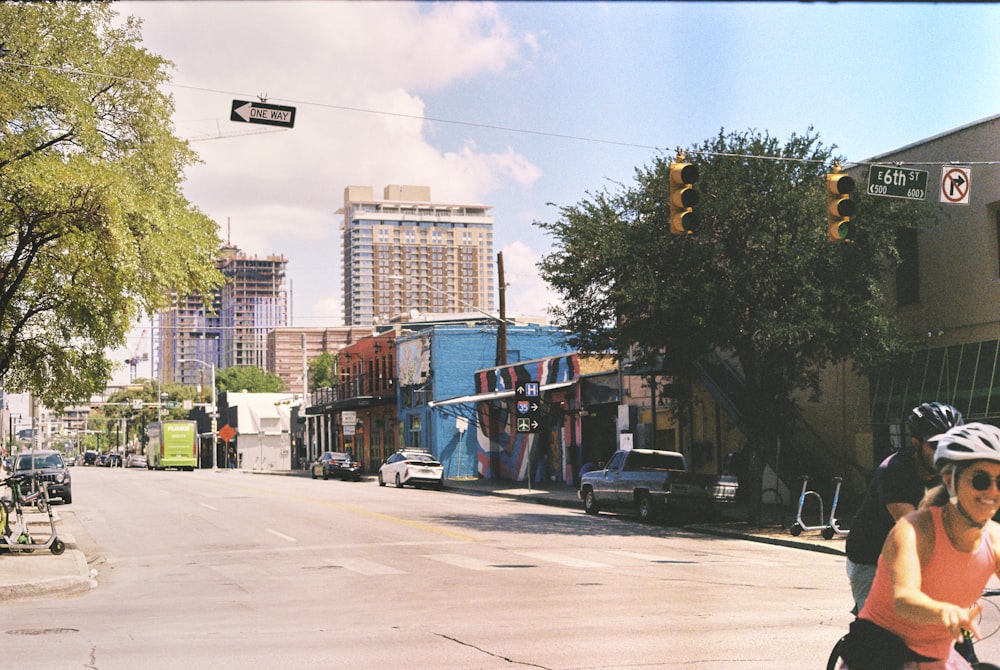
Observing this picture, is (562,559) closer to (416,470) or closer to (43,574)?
(43,574)

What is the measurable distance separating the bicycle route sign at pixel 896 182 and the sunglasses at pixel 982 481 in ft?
43.7

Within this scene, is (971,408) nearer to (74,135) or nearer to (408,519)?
(408,519)

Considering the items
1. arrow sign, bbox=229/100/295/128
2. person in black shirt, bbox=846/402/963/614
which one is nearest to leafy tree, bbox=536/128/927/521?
arrow sign, bbox=229/100/295/128

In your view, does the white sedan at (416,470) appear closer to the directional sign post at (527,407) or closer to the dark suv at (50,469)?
the directional sign post at (527,407)

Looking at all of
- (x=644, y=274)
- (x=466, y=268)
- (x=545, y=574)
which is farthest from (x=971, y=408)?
(x=466, y=268)

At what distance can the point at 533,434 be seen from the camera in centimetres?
4572

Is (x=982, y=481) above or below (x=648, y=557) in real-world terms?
above

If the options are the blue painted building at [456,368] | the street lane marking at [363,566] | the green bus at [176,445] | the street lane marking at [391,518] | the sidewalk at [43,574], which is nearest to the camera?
the sidewalk at [43,574]

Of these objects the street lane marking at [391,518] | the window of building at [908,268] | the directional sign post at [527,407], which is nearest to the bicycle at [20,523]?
the street lane marking at [391,518]

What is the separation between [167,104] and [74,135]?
268 centimetres

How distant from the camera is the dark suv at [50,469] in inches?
1377

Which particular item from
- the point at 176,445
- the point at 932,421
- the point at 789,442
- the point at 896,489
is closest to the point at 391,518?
the point at 789,442

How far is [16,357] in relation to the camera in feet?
73.8

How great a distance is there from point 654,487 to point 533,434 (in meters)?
19.8
